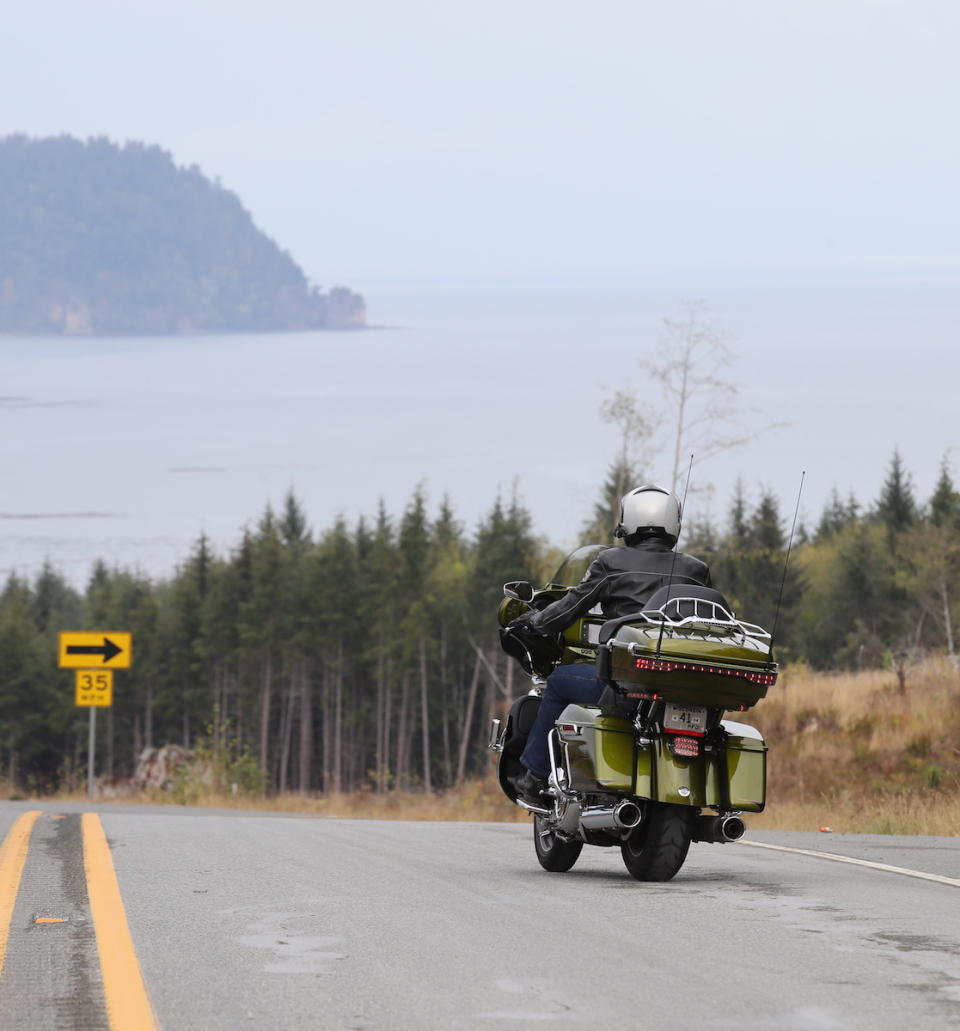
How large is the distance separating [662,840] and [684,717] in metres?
0.76

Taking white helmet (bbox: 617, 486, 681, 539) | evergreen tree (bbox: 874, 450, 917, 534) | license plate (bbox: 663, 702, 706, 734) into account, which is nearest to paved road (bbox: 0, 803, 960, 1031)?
license plate (bbox: 663, 702, 706, 734)

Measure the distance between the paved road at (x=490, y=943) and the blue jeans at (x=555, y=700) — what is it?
0.69m

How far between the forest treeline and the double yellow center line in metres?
77.0

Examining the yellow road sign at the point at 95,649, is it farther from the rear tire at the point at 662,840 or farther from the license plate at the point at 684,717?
the license plate at the point at 684,717

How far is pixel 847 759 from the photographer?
74.1 ft

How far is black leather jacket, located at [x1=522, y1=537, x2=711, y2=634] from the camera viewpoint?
8953 mm

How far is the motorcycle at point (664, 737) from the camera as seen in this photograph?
328 inches

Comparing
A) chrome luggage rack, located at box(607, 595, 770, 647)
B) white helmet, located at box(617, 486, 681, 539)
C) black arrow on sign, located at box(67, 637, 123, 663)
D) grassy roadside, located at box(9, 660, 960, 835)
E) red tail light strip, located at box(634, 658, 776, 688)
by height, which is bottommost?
grassy roadside, located at box(9, 660, 960, 835)

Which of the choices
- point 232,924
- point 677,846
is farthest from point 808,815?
point 232,924

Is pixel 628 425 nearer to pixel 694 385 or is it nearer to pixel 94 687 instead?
pixel 694 385

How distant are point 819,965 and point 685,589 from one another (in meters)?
2.76

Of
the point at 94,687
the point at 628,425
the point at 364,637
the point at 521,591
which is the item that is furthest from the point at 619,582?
the point at 364,637

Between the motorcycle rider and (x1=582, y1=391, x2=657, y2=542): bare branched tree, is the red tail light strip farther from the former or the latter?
(x1=582, y1=391, x2=657, y2=542): bare branched tree

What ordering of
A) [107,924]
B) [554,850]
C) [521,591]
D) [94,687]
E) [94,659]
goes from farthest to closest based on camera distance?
[94,687]
[94,659]
[554,850]
[521,591]
[107,924]
